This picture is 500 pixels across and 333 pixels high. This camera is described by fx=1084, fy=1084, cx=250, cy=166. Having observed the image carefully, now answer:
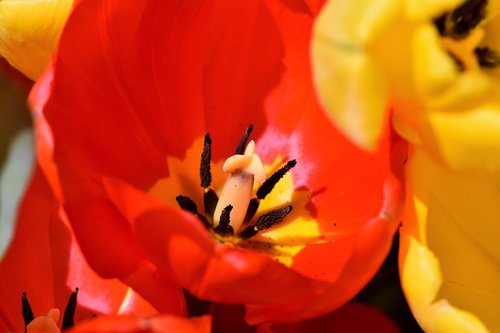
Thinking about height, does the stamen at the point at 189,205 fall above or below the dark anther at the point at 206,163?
below

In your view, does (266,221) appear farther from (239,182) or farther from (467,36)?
(467,36)

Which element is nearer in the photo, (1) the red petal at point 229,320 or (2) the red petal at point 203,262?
(2) the red petal at point 203,262

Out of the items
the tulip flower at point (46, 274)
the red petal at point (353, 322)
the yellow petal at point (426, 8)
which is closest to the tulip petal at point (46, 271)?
the tulip flower at point (46, 274)

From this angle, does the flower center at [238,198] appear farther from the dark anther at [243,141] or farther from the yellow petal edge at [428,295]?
the yellow petal edge at [428,295]

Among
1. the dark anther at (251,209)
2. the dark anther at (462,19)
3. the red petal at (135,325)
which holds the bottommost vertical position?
the dark anther at (251,209)

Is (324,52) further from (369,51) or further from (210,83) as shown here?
(210,83)

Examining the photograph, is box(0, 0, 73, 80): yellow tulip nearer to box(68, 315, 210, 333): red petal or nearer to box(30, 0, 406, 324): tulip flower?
box(30, 0, 406, 324): tulip flower

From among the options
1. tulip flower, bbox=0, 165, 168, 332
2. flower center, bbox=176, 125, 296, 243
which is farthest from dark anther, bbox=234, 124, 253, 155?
tulip flower, bbox=0, 165, 168, 332
